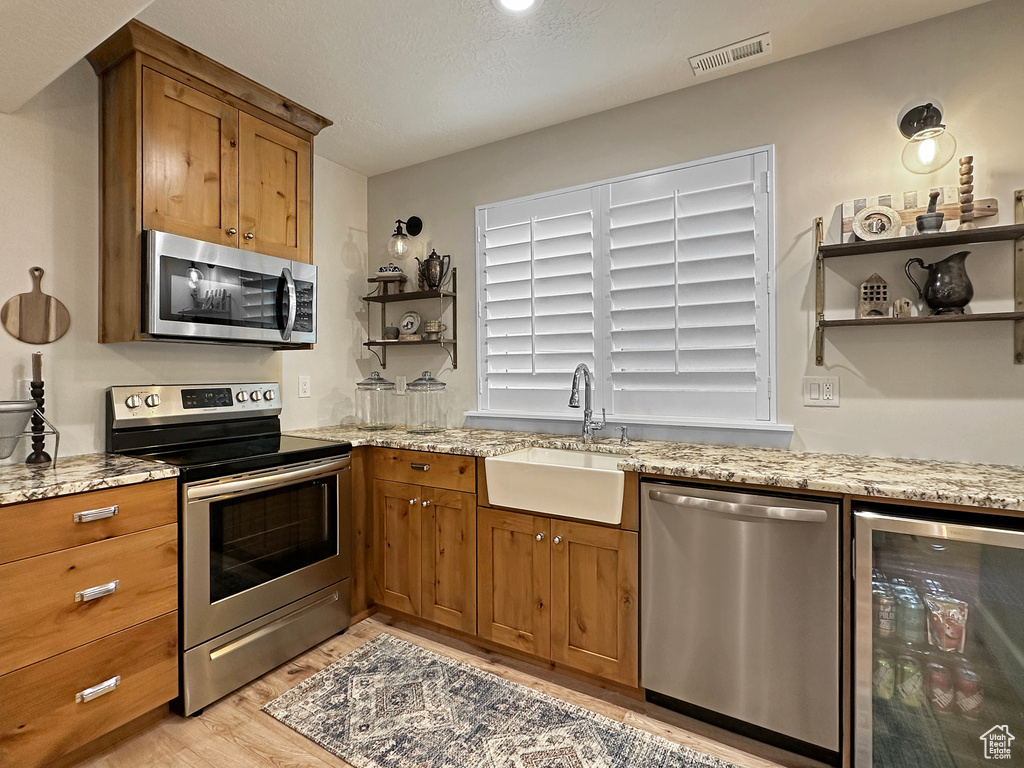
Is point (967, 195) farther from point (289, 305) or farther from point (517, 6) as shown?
point (289, 305)

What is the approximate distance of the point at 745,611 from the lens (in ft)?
5.63

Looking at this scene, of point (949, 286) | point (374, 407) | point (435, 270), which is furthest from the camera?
point (374, 407)

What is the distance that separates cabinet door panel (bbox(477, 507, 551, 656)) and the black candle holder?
1677 mm

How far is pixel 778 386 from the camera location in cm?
221

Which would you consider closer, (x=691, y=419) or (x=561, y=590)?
(x=561, y=590)

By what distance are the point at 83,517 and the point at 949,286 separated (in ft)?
9.86

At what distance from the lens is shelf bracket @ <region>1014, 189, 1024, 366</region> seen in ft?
5.82

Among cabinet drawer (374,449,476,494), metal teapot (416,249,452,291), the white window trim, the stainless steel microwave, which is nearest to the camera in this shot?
the stainless steel microwave

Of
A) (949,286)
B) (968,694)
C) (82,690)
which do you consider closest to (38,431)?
(82,690)

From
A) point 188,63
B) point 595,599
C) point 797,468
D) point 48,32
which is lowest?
point 595,599

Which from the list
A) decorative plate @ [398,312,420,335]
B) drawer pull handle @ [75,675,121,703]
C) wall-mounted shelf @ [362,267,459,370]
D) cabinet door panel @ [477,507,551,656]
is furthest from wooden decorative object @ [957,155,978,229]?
drawer pull handle @ [75,675,121,703]

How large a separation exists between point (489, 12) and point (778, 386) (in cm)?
189

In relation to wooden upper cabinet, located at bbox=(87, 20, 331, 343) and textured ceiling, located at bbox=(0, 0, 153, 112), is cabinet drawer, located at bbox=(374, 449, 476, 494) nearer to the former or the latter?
wooden upper cabinet, located at bbox=(87, 20, 331, 343)

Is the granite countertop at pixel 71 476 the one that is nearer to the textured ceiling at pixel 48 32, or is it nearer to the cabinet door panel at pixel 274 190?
the cabinet door panel at pixel 274 190
